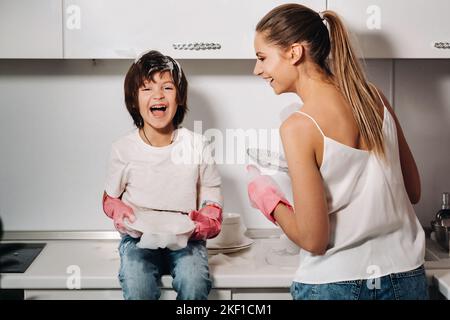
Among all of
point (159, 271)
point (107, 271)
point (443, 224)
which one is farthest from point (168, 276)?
point (443, 224)

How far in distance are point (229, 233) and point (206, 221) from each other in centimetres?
13

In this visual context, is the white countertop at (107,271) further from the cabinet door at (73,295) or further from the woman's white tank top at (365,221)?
the woman's white tank top at (365,221)

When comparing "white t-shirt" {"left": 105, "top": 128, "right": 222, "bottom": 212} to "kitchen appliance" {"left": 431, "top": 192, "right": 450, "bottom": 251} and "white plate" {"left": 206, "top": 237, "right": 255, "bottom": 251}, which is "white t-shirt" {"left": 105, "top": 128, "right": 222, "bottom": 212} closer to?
"white plate" {"left": 206, "top": 237, "right": 255, "bottom": 251}

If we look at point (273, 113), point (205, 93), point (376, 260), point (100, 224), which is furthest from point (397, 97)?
point (100, 224)

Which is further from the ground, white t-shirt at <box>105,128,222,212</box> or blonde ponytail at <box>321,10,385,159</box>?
blonde ponytail at <box>321,10,385,159</box>

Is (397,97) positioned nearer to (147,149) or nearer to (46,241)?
(147,149)

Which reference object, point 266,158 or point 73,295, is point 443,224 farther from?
point 73,295

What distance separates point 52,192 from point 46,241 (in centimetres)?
11

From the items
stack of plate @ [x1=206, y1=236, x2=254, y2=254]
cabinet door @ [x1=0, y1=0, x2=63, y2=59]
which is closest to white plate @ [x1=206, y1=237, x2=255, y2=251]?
stack of plate @ [x1=206, y1=236, x2=254, y2=254]

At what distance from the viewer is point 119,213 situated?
1.24 meters

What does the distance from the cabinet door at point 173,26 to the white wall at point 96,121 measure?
19cm

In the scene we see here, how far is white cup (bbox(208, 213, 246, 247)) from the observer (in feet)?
4.42

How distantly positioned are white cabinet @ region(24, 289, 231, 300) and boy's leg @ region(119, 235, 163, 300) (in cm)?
4

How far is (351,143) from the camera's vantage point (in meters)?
1.01
